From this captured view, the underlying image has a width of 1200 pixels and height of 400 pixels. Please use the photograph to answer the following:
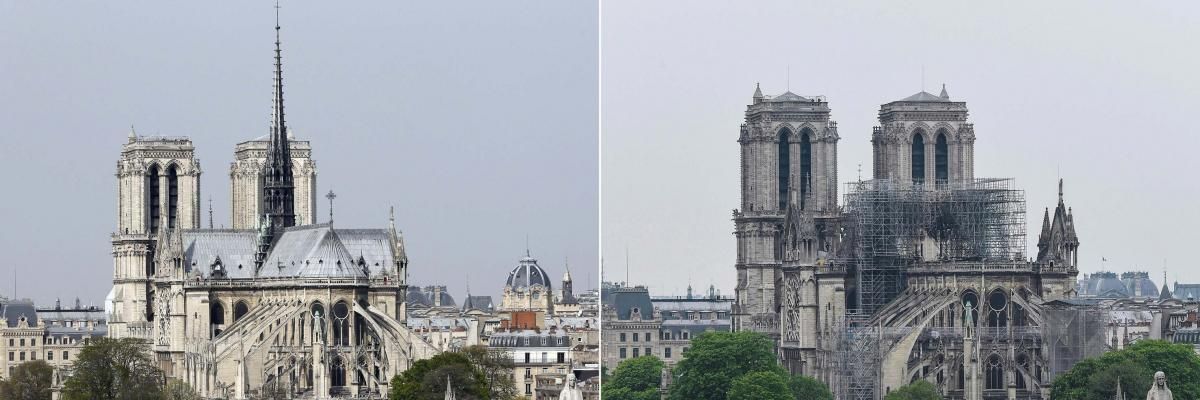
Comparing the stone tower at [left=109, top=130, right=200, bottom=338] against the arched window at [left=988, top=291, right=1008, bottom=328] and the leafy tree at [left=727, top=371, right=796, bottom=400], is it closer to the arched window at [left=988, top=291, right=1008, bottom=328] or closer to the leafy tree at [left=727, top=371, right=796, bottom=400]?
the arched window at [left=988, top=291, right=1008, bottom=328]

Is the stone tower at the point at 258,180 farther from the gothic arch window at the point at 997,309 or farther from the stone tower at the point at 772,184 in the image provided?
the gothic arch window at the point at 997,309

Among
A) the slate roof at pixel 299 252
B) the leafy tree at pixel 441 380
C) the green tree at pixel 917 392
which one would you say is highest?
the slate roof at pixel 299 252

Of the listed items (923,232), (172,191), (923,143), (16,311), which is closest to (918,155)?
(923,143)

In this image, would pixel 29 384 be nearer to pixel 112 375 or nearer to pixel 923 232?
pixel 112 375

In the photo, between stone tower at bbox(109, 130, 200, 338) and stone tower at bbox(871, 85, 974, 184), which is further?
stone tower at bbox(109, 130, 200, 338)

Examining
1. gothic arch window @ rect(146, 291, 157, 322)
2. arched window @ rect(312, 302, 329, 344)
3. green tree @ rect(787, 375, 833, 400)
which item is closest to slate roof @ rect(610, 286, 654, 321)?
green tree @ rect(787, 375, 833, 400)

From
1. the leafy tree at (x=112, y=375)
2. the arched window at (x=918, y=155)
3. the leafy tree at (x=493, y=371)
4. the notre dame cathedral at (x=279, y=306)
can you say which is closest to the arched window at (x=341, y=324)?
the notre dame cathedral at (x=279, y=306)
